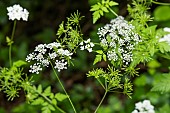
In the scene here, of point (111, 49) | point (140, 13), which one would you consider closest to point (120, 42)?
point (111, 49)

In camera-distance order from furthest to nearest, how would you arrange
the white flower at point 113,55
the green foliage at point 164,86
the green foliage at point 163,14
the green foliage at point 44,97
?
the green foliage at point 163,14, the green foliage at point 44,97, the green foliage at point 164,86, the white flower at point 113,55

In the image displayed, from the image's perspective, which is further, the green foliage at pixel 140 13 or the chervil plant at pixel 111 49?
the green foliage at pixel 140 13

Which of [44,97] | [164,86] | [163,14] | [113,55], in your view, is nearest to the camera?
[113,55]

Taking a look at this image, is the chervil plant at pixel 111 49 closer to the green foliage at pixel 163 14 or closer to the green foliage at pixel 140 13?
the green foliage at pixel 140 13

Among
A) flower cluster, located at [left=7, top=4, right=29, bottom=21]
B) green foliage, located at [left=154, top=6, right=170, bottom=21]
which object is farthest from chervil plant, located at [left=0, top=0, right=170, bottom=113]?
green foliage, located at [left=154, top=6, right=170, bottom=21]

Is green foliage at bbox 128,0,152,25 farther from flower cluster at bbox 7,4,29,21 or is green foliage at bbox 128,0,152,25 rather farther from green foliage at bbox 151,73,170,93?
flower cluster at bbox 7,4,29,21

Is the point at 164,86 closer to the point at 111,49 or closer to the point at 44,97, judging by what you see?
the point at 111,49

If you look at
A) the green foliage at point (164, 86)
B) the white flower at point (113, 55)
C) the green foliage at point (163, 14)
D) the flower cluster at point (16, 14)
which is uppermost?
the flower cluster at point (16, 14)

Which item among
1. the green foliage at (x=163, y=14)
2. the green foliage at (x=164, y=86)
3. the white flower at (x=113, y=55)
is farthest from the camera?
the green foliage at (x=163, y=14)


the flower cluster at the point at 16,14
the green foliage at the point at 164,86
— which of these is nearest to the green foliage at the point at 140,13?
the green foliage at the point at 164,86
